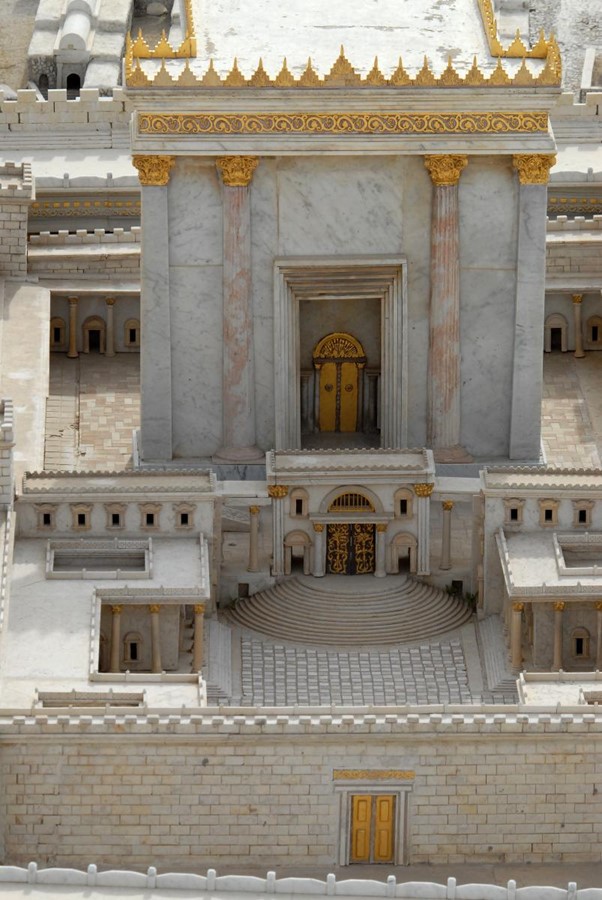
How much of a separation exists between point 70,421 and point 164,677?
24532 millimetres

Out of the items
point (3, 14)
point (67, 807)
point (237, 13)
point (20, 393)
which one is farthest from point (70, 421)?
point (3, 14)

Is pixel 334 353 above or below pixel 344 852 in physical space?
above

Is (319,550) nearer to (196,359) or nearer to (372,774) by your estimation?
(196,359)

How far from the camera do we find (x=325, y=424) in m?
133

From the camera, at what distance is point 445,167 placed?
418 ft

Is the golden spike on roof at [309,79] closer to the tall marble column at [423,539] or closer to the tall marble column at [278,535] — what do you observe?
the tall marble column at [278,535]

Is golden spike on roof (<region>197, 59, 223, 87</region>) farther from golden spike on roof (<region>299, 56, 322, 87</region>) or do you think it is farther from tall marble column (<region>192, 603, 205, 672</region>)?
tall marble column (<region>192, 603, 205, 672</region>)

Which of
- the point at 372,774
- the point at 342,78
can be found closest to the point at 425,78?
the point at 342,78

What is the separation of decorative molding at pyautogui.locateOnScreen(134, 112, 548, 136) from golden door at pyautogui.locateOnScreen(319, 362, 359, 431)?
32.0 feet

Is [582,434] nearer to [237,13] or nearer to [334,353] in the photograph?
[334,353]

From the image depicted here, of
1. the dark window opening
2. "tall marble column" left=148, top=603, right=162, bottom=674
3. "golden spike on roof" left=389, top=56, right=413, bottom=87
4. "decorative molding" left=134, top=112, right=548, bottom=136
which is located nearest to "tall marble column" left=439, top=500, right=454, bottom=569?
"tall marble column" left=148, top=603, right=162, bottom=674

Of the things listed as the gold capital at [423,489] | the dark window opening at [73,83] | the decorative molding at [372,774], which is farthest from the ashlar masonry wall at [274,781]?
the dark window opening at [73,83]

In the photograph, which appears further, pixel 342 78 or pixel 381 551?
pixel 381 551

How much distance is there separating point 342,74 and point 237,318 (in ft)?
31.0
